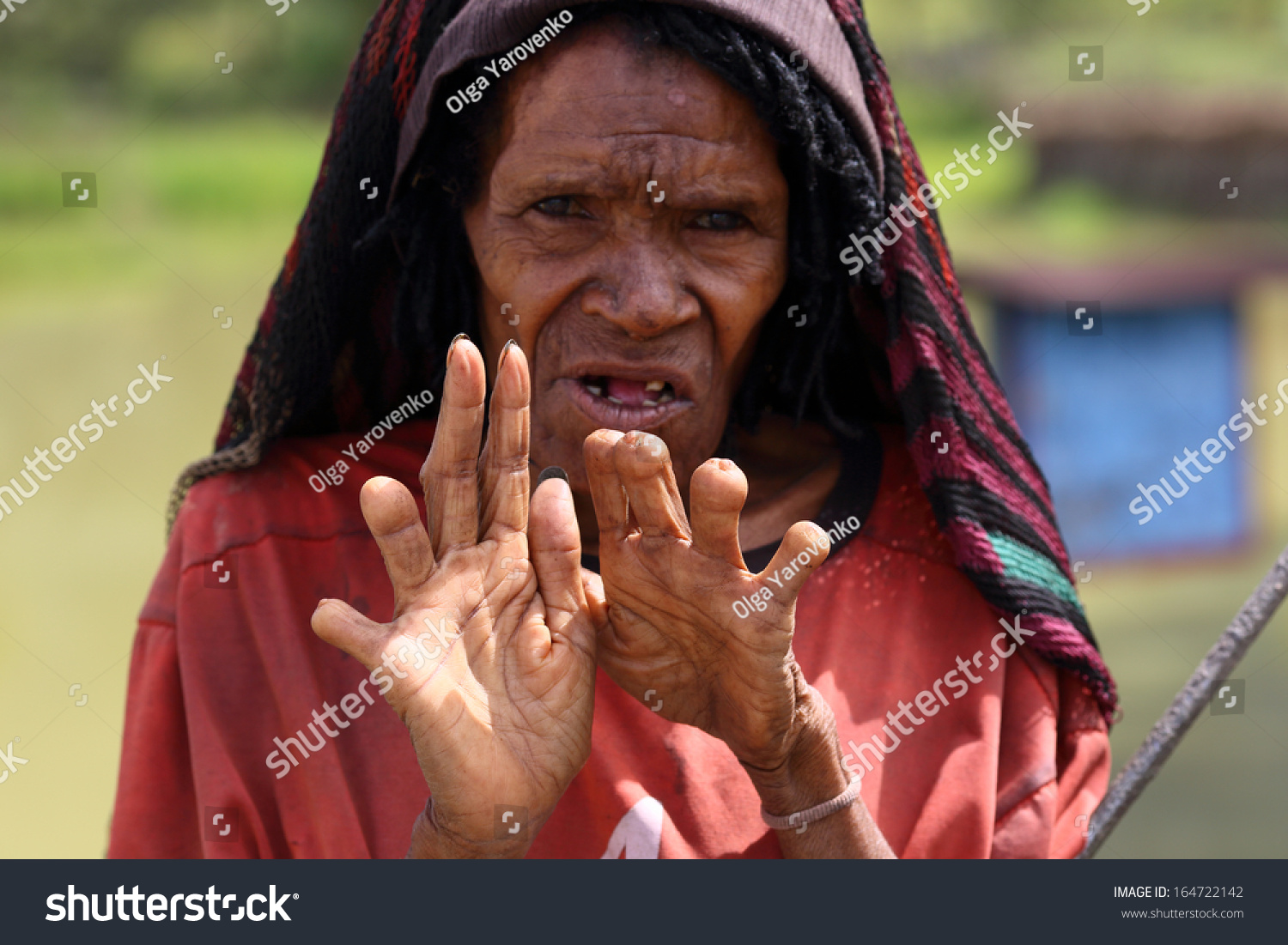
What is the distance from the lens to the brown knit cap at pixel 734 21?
5.84 ft

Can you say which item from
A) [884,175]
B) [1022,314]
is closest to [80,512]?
[1022,314]

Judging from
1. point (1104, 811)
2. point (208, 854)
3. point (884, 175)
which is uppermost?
point (884, 175)

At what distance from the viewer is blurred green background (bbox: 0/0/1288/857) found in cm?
501

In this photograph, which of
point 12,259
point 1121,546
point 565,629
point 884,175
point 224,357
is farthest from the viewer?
point 12,259

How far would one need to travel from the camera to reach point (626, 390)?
1.90m

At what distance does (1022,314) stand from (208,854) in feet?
22.1

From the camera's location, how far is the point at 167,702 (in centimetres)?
186

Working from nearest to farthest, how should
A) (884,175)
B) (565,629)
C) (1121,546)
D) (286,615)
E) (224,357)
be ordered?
(565,629), (286,615), (884,175), (1121,546), (224,357)

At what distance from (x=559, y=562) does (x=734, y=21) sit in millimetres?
771

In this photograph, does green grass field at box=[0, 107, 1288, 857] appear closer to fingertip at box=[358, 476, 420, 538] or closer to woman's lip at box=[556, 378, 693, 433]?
woman's lip at box=[556, 378, 693, 433]

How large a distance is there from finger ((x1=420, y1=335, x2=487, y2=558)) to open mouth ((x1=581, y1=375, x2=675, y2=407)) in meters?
0.40

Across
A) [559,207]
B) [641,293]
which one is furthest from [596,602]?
[559,207]

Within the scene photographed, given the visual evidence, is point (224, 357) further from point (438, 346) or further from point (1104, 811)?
point (1104, 811)

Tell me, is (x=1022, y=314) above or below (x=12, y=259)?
below
